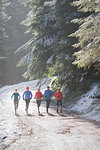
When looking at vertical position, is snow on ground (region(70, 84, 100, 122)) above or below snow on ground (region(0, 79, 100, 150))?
above

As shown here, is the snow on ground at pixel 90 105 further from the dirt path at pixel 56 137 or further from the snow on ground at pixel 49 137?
the dirt path at pixel 56 137

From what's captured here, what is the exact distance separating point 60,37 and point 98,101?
7.10 m

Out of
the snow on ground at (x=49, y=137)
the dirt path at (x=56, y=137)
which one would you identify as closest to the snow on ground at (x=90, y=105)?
the snow on ground at (x=49, y=137)

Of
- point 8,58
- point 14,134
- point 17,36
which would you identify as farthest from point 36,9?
point 17,36

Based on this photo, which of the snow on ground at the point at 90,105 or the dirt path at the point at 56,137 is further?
the snow on ground at the point at 90,105

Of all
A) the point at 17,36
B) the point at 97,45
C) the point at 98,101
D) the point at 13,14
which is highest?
the point at 13,14

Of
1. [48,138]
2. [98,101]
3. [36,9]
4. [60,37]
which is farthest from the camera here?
[36,9]

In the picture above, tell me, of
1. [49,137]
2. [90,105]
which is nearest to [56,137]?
[49,137]

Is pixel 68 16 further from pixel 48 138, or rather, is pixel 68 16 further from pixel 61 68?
pixel 48 138

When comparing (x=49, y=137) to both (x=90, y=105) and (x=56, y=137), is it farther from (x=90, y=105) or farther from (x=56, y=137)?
(x=90, y=105)

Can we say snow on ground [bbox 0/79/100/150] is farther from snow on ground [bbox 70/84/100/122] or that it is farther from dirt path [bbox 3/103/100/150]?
snow on ground [bbox 70/84/100/122]

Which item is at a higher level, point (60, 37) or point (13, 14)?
point (13, 14)

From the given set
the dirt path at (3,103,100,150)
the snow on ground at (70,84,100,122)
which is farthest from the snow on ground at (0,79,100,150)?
the snow on ground at (70,84,100,122)

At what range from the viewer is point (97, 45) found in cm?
862
